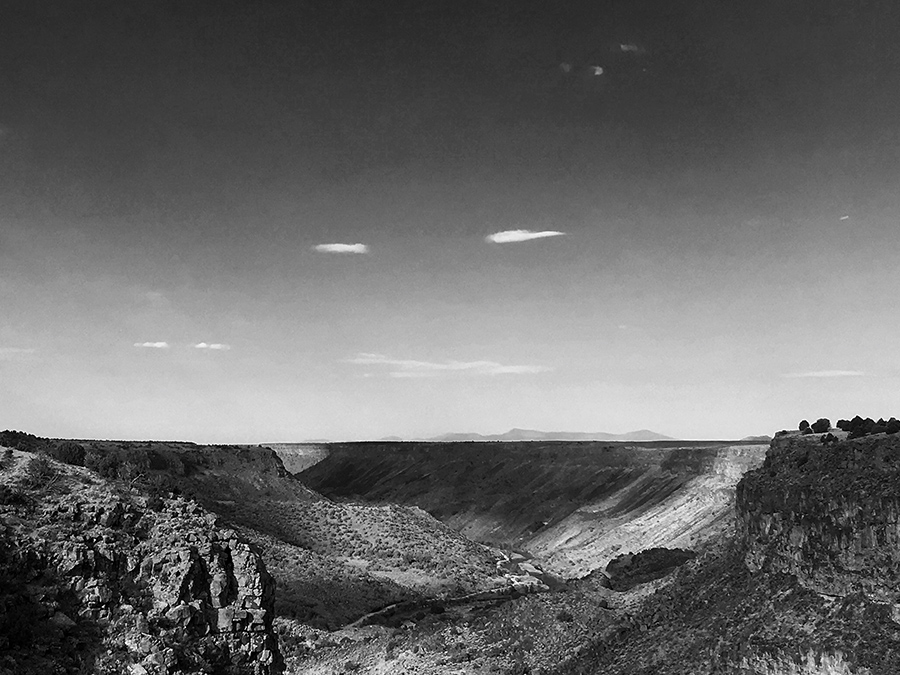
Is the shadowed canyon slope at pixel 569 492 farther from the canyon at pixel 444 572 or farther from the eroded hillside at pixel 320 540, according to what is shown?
the eroded hillside at pixel 320 540

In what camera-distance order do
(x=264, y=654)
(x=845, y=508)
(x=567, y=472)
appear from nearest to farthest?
(x=264, y=654), (x=845, y=508), (x=567, y=472)

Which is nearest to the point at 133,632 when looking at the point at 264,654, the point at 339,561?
the point at 264,654

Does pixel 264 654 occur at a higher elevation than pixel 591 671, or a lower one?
higher

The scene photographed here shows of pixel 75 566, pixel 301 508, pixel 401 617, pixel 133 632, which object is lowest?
pixel 401 617

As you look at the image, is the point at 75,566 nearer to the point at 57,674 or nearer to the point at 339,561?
the point at 57,674

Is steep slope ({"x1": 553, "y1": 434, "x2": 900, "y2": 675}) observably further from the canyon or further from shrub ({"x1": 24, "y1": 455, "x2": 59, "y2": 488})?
shrub ({"x1": 24, "y1": 455, "x2": 59, "y2": 488})

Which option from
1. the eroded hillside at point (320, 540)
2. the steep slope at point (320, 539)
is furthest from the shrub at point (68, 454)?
the steep slope at point (320, 539)

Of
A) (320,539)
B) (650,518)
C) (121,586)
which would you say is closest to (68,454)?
(121,586)
